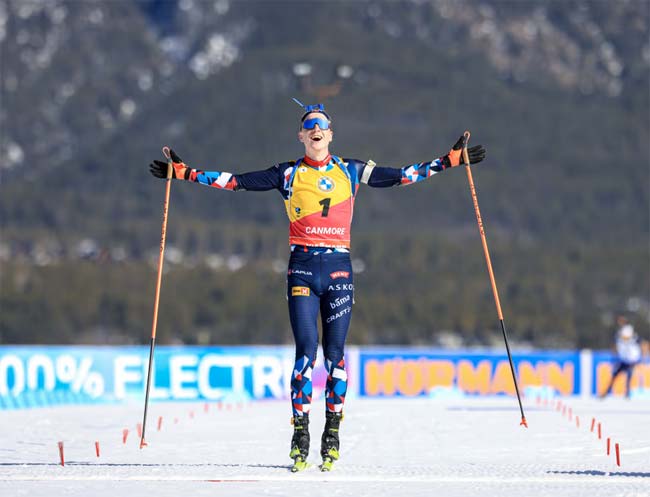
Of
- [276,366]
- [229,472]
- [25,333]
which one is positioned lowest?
[229,472]

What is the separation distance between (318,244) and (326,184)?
0.41m

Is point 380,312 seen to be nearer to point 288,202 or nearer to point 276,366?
point 276,366

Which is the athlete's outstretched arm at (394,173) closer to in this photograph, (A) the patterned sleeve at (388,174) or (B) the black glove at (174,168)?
(A) the patterned sleeve at (388,174)

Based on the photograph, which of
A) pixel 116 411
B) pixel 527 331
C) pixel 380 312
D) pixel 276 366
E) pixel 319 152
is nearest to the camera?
pixel 319 152

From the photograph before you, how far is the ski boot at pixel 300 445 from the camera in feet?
28.2

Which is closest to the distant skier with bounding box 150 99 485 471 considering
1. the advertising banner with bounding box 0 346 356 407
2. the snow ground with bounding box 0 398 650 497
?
the snow ground with bounding box 0 398 650 497

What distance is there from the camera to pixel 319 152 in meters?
9.28

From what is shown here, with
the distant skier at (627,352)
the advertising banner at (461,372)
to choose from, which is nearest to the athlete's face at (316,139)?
the distant skier at (627,352)

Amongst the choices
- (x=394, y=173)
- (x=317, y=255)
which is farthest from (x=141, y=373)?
(x=317, y=255)

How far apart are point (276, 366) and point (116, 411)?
7542mm

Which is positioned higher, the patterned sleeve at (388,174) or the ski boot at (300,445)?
the patterned sleeve at (388,174)

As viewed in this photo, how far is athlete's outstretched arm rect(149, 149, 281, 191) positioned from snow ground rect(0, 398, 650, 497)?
1822 millimetres

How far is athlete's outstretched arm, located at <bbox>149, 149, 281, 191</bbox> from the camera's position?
927 cm

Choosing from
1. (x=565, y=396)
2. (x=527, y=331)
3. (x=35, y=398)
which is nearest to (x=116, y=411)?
(x=35, y=398)
